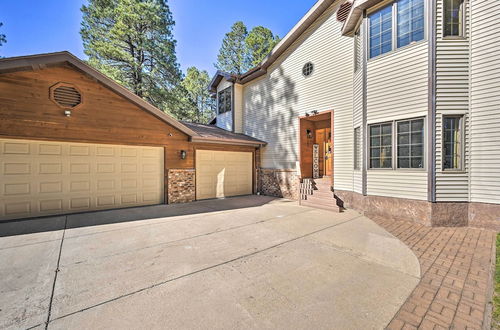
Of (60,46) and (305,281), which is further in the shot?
A: (60,46)

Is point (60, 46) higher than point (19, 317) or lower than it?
higher

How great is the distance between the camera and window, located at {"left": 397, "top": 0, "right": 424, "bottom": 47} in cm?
582

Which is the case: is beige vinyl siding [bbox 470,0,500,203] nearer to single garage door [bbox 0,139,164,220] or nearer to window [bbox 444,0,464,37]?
window [bbox 444,0,464,37]

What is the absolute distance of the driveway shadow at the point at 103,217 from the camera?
17.3 feet

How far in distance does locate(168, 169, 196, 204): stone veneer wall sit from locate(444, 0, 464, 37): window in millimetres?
9308

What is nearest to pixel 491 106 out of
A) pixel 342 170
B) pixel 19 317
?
pixel 342 170

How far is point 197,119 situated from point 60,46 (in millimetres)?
13604

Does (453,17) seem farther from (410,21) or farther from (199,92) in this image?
(199,92)

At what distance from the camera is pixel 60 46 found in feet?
40.8

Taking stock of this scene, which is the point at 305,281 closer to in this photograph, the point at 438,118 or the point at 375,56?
the point at 438,118

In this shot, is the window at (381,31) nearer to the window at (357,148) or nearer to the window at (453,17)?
the window at (453,17)

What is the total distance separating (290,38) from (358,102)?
4.84 m

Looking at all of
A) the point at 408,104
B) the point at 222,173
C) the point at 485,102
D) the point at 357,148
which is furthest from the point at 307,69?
the point at 222,173

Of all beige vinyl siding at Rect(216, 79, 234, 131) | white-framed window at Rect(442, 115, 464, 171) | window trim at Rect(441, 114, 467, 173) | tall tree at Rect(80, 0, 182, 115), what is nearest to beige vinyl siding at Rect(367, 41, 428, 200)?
window trim at Rect(441, 114, 467, 173)
